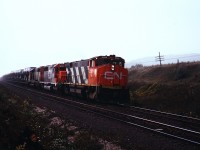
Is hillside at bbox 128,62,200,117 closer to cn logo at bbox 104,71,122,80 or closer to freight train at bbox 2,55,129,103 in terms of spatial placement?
freight train at bbox 2,55,129,103

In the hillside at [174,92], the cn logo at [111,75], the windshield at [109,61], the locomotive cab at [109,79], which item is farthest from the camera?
the windshield at [109,61]

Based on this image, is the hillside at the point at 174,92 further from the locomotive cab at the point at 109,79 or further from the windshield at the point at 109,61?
the windshield at the point at 109,61

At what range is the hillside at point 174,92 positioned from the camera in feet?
67.9

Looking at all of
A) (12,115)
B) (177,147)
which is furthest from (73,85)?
(177,147)

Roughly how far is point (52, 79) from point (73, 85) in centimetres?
865

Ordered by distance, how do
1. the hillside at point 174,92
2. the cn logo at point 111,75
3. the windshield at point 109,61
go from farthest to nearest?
1. the windshield at point 109,61
2. the cn logo at point 111,75
3. the hillside at point 174,92

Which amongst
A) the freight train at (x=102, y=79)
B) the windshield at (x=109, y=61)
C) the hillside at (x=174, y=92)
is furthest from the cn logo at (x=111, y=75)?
the hillside at (x=174, y=92)

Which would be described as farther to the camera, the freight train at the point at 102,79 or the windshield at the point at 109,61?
the windshield at the point at 109,61

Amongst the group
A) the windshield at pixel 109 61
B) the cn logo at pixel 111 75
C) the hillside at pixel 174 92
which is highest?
the windshield at pixel 109 61

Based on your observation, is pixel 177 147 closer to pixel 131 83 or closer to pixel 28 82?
pixel 131 83

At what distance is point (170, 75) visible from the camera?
3266 centimetres

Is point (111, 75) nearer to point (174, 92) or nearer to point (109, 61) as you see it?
point (109, 61)

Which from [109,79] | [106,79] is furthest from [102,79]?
[109,79]

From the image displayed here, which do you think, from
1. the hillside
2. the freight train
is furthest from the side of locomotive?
the hillside
